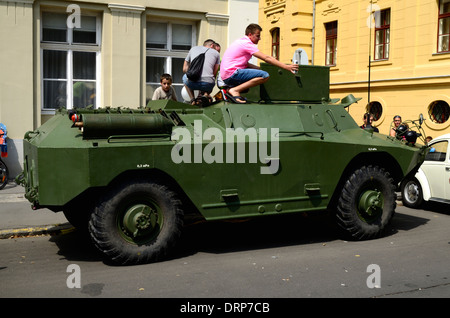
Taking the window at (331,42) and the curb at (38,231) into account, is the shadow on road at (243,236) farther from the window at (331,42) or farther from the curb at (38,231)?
the window at (331,42)

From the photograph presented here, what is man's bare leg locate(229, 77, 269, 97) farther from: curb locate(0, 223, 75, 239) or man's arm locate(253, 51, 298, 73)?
curb locate(0, 223, 75, 239)

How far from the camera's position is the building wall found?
12961 millimetres

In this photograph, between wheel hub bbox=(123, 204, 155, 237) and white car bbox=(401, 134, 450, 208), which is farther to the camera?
white car bbox=(401, 134, 450, 208)

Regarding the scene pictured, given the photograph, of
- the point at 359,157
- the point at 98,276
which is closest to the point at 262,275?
the point at 98,276

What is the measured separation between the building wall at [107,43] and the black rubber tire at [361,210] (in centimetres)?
746

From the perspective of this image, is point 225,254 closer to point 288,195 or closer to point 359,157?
point 288,195

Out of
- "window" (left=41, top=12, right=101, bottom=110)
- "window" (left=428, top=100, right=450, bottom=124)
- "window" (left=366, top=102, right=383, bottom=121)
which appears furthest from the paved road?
"window" (left=366, top=102, right=383, bottom=121)

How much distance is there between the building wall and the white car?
240 inches

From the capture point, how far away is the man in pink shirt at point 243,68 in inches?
314

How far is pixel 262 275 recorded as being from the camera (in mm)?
6359

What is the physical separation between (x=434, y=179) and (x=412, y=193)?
0.70 metres

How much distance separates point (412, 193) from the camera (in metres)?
11.7

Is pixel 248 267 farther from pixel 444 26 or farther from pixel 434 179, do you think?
pixel 444 26

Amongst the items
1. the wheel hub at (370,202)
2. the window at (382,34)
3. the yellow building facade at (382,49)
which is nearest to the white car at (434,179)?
the wheel hub at (370,202)
